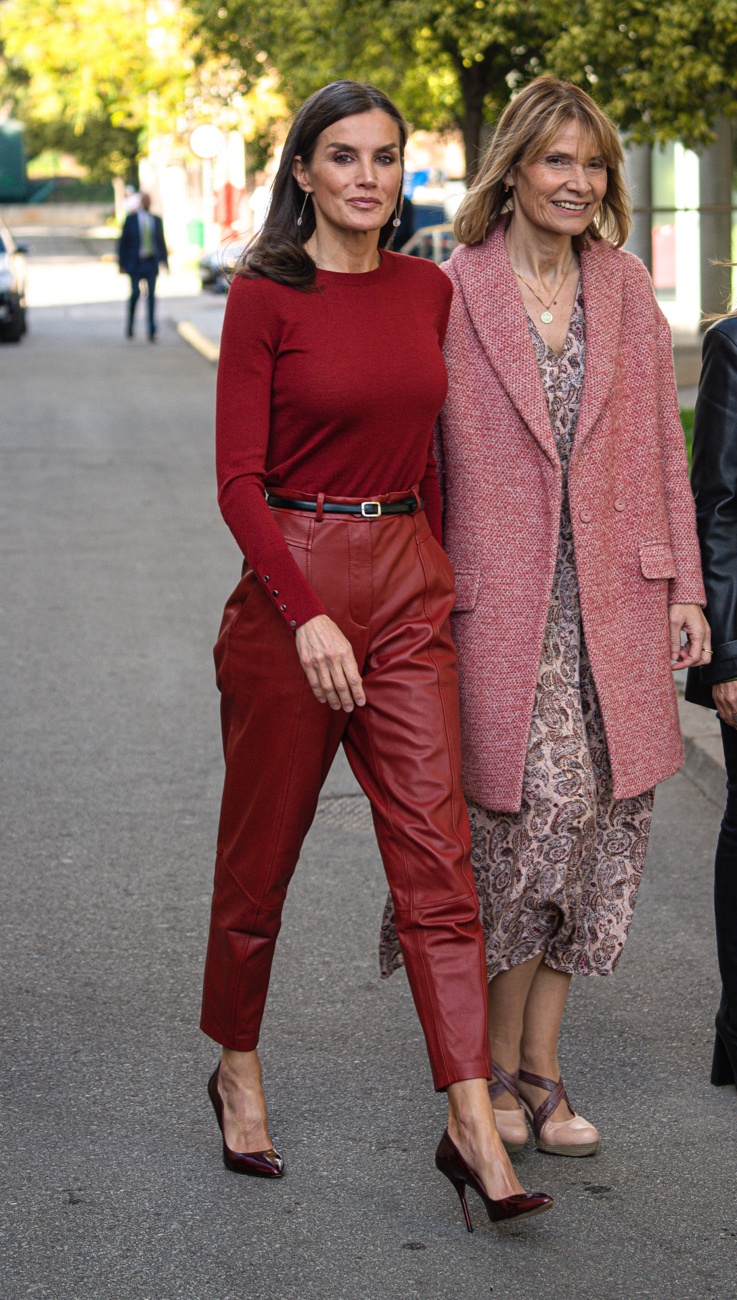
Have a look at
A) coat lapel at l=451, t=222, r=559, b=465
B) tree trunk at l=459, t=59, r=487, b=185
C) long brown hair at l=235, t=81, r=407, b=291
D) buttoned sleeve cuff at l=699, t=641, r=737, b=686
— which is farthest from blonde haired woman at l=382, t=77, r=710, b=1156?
tree trunk at l=459, t=59, r=487, b=185

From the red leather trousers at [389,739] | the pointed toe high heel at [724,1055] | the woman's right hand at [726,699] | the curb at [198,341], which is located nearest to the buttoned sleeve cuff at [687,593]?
the woman's right hand at [726,699]

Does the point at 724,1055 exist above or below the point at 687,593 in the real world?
below

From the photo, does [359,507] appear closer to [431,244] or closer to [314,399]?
[314,399]

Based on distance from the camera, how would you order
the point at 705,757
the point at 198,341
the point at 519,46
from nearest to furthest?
the point at 705,757, the point at 519,46, the point at 198,341

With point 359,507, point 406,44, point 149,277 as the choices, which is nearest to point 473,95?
point 406,44

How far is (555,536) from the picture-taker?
3477mm

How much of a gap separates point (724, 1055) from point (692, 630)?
3.29 ft

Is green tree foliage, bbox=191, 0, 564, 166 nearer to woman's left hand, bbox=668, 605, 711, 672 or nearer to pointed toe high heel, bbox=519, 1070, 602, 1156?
woman's left hand, bbox=668, 605, 711, 672

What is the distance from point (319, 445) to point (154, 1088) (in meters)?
1.55

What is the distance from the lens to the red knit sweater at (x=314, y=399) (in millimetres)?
3225

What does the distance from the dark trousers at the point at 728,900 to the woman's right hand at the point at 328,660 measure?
107 cm

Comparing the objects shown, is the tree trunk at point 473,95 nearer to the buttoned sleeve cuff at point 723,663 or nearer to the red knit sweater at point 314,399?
the buttoned sleeve cuff at point 723,663

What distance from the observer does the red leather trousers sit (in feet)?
10.7

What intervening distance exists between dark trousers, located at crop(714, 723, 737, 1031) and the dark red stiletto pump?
3.02 ft
